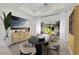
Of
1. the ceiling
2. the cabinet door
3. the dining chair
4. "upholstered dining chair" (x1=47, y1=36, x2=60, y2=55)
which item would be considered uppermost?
the ceiling

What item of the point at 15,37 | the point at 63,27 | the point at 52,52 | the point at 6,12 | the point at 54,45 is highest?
the point at 6,12

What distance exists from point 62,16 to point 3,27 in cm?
87

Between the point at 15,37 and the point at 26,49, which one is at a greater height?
the point at 15,37

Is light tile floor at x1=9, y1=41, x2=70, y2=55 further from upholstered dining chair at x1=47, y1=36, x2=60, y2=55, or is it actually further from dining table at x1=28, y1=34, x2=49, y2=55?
dining table at x1=28, y1=34, x2=49, y2=55

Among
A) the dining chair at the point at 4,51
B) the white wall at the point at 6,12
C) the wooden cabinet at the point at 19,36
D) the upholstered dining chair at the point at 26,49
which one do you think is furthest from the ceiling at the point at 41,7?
the dining chair at the point at 4,51

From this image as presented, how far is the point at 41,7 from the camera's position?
1.95 m

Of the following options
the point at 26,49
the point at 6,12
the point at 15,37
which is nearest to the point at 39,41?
the point at 26,49

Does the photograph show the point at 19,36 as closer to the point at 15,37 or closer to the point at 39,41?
the point at 15,37

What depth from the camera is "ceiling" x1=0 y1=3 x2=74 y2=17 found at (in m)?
1.92

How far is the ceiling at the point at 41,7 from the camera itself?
1.92 metres

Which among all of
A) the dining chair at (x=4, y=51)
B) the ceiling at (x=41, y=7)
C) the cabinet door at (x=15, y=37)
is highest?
the ceiling at (x=41, y=7)

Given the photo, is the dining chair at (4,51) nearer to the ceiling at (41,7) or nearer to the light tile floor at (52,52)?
the light tile floor at (52,52)

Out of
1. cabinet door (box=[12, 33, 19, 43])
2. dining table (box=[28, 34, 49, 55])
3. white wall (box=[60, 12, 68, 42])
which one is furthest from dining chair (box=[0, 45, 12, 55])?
white wall (box=[60, 12, 68, 42])

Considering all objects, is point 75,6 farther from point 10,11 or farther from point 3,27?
point 3,27
